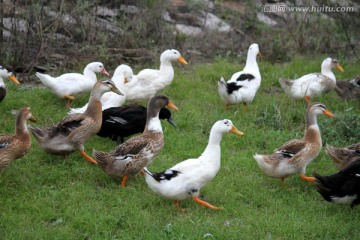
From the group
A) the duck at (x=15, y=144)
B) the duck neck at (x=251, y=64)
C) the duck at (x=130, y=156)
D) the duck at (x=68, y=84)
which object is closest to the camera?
the duck at (x=15, y=144)

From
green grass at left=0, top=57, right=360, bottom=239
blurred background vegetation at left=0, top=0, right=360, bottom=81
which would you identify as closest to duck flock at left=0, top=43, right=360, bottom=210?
green grass at left=0, top=57, right=360, bottom=239

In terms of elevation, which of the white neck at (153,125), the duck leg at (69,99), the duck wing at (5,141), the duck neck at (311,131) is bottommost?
the duck leg at (69,99)

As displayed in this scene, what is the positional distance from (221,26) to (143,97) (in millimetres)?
4562

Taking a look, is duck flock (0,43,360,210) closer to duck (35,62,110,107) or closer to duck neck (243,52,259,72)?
duck (35,62,110,107)

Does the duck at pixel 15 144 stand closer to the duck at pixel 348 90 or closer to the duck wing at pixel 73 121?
the duck wing at pixel 73 121

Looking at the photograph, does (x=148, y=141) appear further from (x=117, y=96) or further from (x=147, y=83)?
(x=147, y=83)

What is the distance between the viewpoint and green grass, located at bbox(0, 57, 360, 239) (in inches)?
236

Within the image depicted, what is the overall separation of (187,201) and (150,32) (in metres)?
6.01

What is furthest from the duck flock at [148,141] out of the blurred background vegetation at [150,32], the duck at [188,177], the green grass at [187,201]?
the blurred background vegetation at [150,32]

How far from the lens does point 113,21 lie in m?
12.0

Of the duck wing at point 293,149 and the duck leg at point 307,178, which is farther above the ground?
the duck wing at point 293,149

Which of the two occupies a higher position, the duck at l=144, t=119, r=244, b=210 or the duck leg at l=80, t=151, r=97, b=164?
the duck at l=144, t=119, r=244, b=210

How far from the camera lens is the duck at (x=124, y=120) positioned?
782 cm

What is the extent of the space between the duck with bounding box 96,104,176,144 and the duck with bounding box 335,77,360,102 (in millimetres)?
3664
